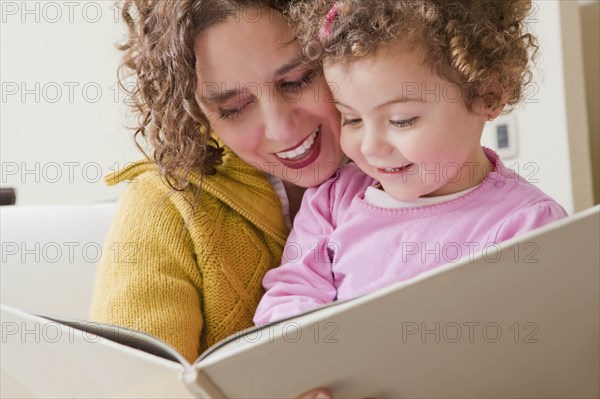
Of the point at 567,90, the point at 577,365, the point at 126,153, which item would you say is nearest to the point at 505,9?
the point at 577,365

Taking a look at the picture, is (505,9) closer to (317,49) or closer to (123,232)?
(317,49)

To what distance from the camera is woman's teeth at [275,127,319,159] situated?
3.73 ft

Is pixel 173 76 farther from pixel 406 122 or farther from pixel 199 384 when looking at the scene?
pixel 199 384

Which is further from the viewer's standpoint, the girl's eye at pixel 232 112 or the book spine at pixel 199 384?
the girl's eye at pixel 232 112

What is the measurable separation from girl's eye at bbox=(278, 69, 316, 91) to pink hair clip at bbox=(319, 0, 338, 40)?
9 cm

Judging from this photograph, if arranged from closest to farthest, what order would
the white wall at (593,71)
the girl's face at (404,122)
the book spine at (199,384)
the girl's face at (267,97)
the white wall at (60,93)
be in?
the book spine at (199,384), the girl's face at (404,122), the girl's face at (267,97), the white wall at (593,71), the white wall at (60,93)

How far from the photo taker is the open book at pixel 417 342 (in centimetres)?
64

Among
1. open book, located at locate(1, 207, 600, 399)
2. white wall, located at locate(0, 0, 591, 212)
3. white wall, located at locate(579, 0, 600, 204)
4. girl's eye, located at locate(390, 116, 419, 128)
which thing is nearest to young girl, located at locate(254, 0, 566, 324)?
girl's eye, located at locate(390, 116, 419, 128)

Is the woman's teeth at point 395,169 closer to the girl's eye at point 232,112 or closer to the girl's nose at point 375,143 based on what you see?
the girl's nose at point 375,143

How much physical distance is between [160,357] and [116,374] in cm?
9

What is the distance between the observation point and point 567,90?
6.28ft

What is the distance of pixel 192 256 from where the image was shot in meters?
1.19

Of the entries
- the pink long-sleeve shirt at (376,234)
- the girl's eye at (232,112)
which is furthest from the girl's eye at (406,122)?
the girl's eye at (232,112)

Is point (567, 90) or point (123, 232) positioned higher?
point (567, 90)
